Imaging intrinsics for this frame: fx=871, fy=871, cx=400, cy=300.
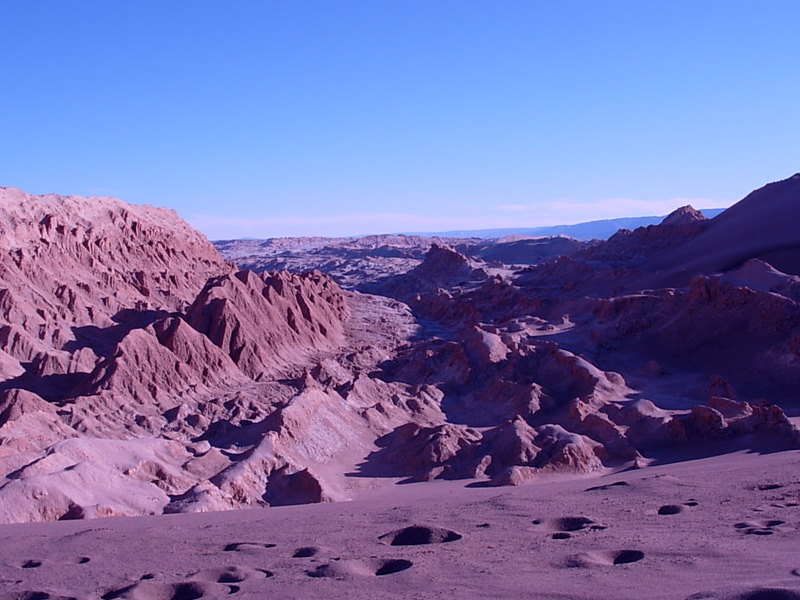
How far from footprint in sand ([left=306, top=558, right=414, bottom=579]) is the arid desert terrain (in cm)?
6

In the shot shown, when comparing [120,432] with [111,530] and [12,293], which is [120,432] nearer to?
[111,530]

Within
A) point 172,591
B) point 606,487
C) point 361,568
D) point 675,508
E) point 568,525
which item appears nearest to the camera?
point 172,591

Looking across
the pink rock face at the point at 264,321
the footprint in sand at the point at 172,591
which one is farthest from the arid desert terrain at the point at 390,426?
the pink rock face at the point at 264,321

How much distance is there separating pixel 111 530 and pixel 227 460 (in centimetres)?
883

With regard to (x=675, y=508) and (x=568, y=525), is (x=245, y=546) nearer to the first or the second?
(x=568, y=525)

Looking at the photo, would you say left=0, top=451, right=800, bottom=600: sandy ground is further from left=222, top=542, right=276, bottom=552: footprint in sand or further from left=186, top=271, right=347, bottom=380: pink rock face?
left=186, top=271, right=347, bottom=380: pink rock face

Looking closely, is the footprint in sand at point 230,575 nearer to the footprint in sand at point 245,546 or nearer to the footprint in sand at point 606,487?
the footprint in sand at point 245,546

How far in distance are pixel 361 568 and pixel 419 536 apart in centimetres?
189

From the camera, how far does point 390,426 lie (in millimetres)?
26578

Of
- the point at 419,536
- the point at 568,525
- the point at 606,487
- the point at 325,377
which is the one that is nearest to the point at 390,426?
the point at 325,377

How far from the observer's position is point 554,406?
28438 mm

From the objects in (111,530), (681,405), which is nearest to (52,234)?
(681,405)

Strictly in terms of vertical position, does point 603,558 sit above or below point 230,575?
above

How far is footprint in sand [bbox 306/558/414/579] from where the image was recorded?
896 cm
